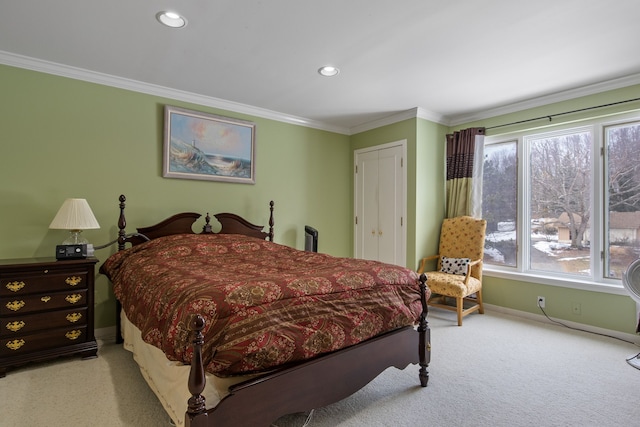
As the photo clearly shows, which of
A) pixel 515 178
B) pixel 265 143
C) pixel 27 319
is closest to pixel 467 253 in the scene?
pixel 515 178

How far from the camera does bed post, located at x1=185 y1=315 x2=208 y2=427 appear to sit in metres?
1.22

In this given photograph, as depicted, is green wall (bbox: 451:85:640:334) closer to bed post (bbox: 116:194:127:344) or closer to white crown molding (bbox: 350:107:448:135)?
white crown molding (bbox: 350:107:448:135)

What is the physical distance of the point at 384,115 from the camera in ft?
14.3

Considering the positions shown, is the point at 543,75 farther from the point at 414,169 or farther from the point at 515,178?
the point at 414,169

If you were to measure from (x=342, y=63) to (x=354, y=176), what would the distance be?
89.6 inches

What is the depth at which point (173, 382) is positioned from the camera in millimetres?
1580

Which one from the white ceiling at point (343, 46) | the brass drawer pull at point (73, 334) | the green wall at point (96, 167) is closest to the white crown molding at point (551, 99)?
the white ceiling at point (343, 46)

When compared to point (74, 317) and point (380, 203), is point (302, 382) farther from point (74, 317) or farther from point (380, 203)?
point (380, 203)

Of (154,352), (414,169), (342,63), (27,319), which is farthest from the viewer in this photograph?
(414,169)

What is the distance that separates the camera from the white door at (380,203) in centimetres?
430

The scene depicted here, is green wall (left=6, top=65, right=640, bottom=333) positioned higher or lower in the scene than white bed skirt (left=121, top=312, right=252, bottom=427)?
higher

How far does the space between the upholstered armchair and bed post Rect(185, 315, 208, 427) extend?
2897 mm

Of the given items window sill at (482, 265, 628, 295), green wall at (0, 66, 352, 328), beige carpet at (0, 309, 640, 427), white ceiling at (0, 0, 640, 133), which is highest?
white ceiling at (0, 0, 640, 133)

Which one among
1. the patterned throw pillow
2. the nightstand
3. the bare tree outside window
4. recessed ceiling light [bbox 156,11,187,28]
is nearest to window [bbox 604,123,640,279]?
the bare tree outside window
